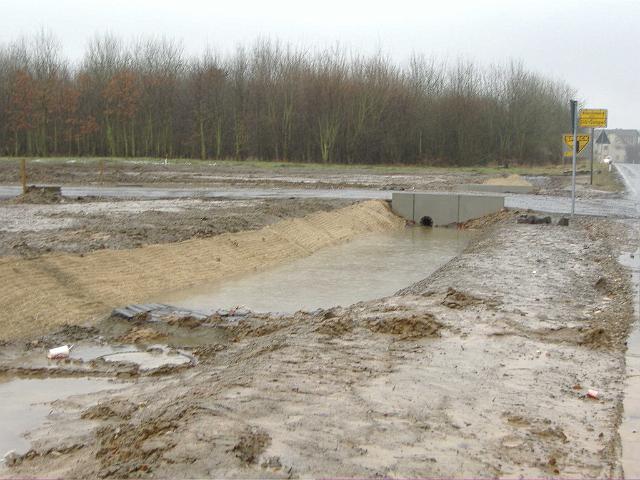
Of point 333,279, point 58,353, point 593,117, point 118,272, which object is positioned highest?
point 593,117

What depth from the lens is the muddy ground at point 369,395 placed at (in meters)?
5.24

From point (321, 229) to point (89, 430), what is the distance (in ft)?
51.3

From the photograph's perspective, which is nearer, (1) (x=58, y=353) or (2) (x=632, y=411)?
(2) (x=632, y=411)

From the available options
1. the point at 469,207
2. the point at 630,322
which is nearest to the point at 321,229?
the point at 469,207

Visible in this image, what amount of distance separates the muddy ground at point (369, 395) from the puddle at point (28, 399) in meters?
0.18

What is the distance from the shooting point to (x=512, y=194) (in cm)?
3350

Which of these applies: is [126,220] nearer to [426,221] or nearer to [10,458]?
[426,221]

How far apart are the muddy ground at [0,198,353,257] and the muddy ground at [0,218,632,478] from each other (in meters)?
4.13

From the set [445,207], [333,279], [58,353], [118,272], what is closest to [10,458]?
[58,353]

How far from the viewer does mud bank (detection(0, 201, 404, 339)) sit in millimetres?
10944

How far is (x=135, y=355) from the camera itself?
9578mm

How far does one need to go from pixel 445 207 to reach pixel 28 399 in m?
20.8

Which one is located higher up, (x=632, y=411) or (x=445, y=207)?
(x=445, y=207)

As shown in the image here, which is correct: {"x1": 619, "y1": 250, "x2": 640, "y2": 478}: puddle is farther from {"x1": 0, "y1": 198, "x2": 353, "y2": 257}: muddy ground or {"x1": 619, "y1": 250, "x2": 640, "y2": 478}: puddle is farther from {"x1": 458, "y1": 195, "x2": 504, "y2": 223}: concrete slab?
{"x1": 458, "y1": 195, "x2": 504, "y2": 223}: concrete slab
